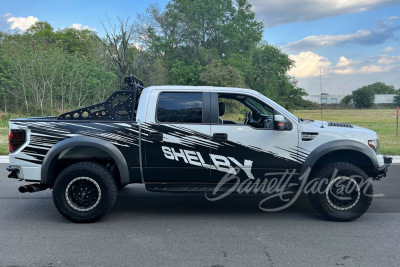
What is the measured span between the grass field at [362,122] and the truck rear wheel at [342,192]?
10.7 ft

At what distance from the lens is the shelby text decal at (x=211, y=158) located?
5156 mm

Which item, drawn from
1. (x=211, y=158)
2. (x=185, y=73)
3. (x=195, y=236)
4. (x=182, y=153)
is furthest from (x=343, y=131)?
(x=185, y=73)

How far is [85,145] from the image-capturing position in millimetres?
5039

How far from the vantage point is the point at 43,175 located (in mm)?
5094

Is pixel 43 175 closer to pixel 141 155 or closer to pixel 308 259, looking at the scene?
pixel 141 155

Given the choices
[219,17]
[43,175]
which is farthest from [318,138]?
[219,17]

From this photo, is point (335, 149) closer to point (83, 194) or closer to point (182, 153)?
point (182, 153)

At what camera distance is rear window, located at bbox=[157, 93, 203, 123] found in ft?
17.3

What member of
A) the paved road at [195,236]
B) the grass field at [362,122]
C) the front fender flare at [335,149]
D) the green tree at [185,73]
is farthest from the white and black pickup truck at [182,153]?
the green tree at [185,73]

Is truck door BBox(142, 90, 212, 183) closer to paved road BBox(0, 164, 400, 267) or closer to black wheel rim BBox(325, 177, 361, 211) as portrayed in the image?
paved road BBox(0, 164, 400, 267)

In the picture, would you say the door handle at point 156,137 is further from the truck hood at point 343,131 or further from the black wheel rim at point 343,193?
the black wheel rim at point 343,193

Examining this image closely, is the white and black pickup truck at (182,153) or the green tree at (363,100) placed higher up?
the green tree at (363,100)

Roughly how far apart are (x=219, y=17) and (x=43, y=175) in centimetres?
4482

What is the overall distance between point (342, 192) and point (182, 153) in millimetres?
2316
